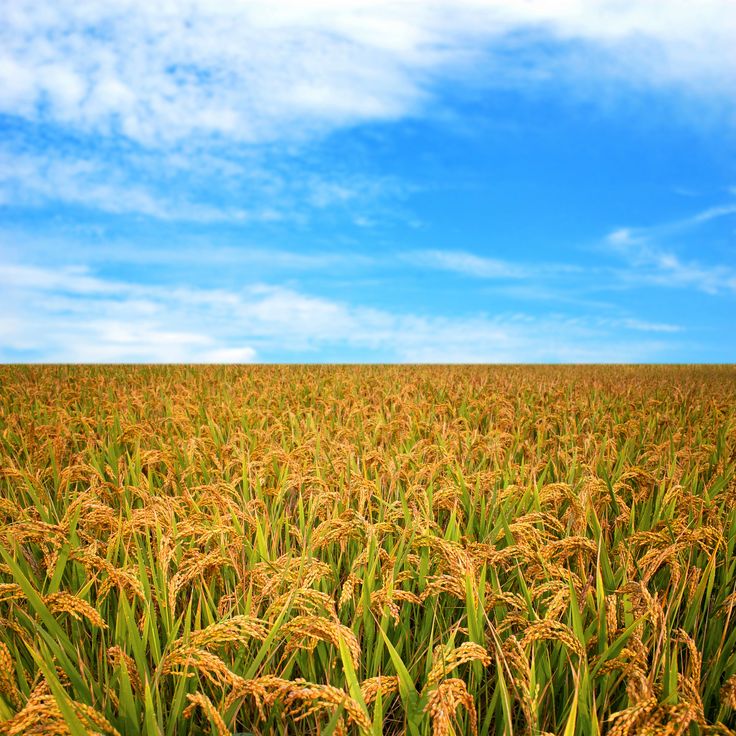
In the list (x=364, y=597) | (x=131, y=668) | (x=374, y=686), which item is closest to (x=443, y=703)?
(x=374, y=686)

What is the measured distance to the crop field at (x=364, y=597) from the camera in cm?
170

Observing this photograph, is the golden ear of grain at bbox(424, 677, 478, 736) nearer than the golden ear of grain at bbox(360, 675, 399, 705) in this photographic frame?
Yes

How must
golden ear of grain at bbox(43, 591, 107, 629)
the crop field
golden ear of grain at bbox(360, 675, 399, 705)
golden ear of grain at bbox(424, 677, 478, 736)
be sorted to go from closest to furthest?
golden ear of grain at bbox(424, 677, 478, 736) < golden ear of grain at bbox(360, 675, 399, 705) < the crop field < golden ear of grain at bbox(43, 591, 107, 629)

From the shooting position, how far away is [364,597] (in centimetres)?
227

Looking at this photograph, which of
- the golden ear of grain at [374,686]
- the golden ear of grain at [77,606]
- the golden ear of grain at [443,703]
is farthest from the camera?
the golden ear of grain at [77,606]

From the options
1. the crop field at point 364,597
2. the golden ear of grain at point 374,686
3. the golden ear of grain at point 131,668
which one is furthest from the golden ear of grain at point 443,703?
the golden ear of grain at point 131,668

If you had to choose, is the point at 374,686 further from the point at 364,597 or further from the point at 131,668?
the point at 131,668

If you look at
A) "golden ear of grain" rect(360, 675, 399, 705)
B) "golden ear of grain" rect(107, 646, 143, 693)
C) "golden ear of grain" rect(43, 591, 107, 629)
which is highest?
"golden ear of grain" rect(43, 591, 107, 629)

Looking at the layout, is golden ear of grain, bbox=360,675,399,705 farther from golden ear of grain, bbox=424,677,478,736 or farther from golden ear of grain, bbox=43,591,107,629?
golden ear of grain, bbox=43,591,107,629

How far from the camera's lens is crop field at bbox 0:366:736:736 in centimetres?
170

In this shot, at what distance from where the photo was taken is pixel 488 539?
10.5ft

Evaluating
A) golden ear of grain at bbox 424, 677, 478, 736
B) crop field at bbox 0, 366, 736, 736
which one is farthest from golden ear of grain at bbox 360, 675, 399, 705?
golden ear of grain at bbox 424, 677, 478, 736

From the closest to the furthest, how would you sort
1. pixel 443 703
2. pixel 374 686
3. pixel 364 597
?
pixel 443 703, pixel 374 686, pixel 364 597

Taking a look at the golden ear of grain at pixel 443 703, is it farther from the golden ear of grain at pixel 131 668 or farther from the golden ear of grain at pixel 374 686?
the golden ear of grain at pixel 131 668
